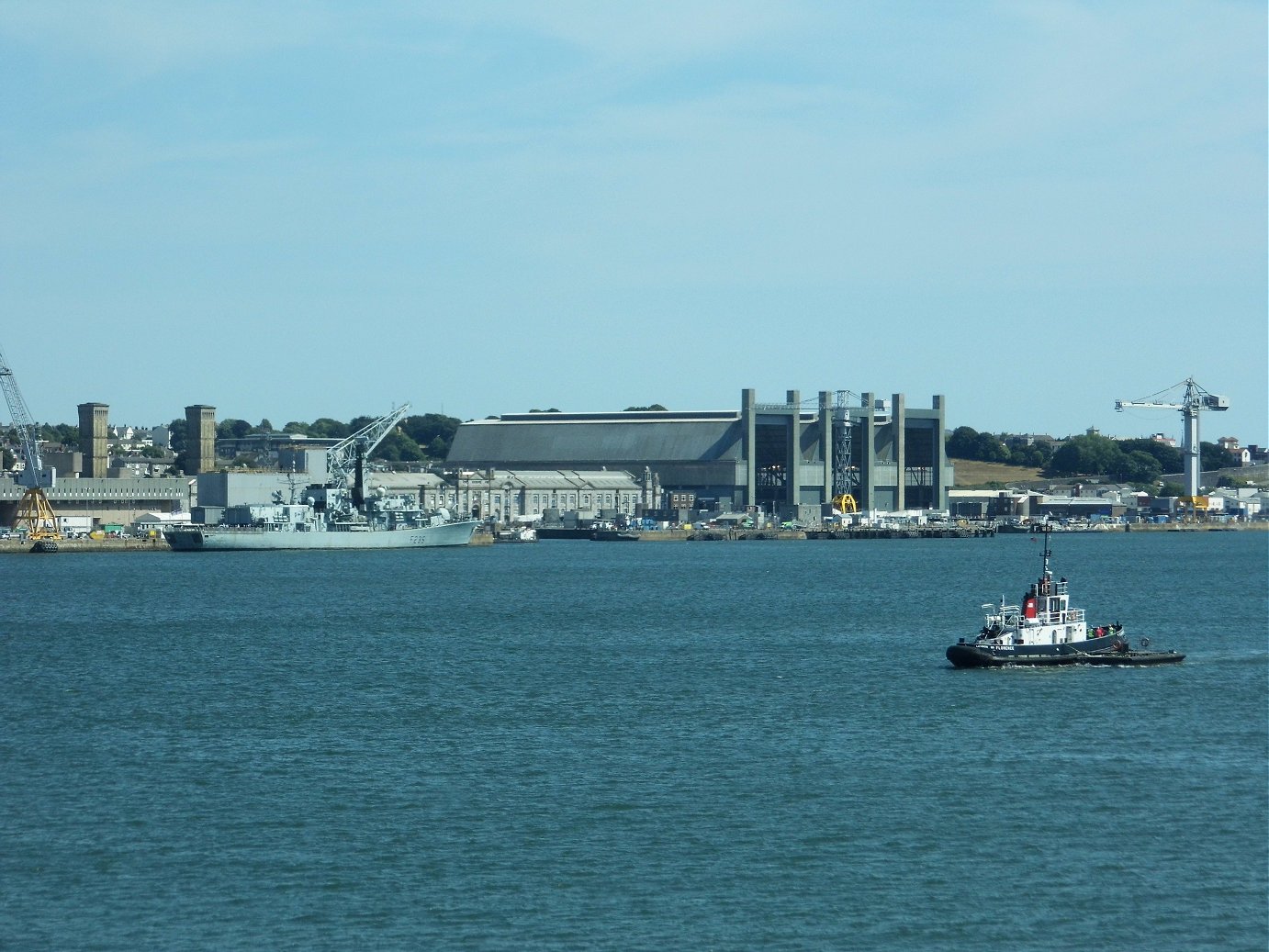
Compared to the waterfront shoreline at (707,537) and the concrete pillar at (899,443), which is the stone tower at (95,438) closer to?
the waterfront shoreline at (707,537)

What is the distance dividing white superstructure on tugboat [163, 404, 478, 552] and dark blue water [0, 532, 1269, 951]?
214ft

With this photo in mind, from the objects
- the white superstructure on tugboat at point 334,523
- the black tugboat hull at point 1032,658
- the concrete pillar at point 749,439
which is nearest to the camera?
the black tugboat hull at point 1032,658

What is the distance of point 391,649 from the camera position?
51.8 metres

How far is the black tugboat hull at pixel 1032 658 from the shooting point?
142 feet

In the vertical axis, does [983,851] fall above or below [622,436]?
below

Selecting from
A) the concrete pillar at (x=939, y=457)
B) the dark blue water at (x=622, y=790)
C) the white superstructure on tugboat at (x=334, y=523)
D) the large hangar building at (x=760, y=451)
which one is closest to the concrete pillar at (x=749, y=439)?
the large hangar building at (x=760, y=451)

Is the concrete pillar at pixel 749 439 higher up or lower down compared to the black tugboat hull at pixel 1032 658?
higher up

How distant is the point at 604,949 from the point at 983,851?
6562mm

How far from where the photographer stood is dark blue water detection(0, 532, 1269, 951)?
21.5m

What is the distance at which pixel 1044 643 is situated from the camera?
43.7m

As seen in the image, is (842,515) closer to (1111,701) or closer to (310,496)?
(310,496)

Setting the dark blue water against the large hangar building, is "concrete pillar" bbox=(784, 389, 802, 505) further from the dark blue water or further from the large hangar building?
the dark blue water

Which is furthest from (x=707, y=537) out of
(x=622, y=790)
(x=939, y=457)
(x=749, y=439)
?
(x=622, y=790)

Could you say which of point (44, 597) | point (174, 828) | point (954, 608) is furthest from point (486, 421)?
point (174, 828)
